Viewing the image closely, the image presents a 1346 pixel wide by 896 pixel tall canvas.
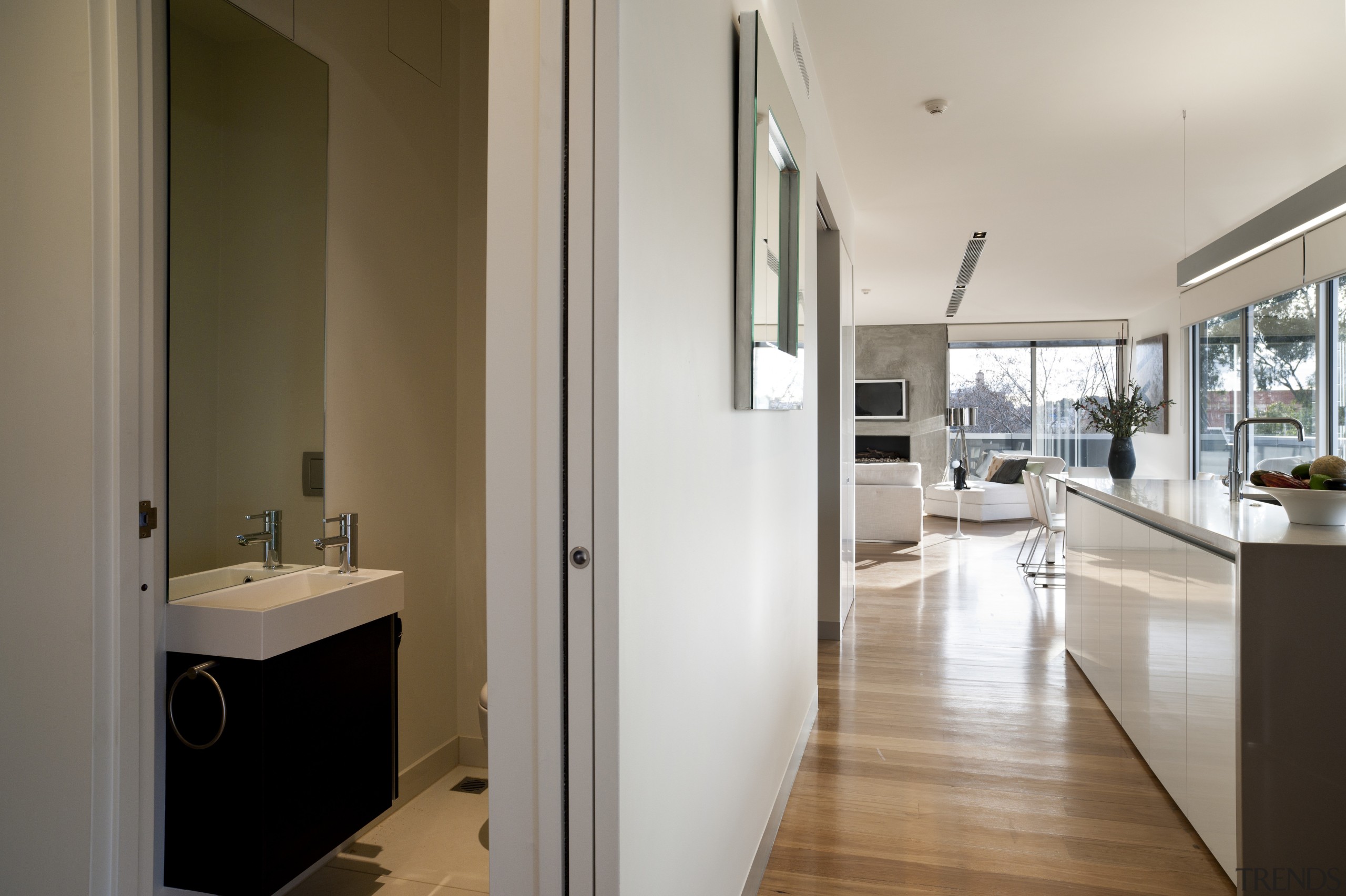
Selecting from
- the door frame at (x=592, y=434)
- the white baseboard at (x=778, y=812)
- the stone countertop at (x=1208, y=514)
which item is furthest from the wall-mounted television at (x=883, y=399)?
the door frame at (x=592, y=434)

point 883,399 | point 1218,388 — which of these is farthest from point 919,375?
point 1218,388

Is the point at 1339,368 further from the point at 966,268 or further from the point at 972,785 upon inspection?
the point at 972,785

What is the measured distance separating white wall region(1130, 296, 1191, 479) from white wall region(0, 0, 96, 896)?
924 cm

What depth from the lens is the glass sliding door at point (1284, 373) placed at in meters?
5.64

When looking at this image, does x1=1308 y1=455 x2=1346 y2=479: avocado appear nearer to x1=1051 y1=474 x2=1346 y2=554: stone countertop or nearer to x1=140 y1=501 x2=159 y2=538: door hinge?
x1=1051 y1=474 x2=1346 y2=554: stone countertop

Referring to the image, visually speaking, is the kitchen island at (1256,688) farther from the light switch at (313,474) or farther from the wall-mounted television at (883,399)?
the wall-mounted television at (883,399)

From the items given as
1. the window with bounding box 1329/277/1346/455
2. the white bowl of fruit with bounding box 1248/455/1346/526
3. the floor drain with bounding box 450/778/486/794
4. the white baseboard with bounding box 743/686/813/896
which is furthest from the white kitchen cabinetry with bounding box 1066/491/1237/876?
the window with bounding box 1329/277/1346/455

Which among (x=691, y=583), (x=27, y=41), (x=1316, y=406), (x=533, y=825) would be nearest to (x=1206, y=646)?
(x=691, y=583)

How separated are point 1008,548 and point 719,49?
688cm

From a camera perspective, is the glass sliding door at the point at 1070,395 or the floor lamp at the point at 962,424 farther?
the glass sliding door at the point at 1070,395

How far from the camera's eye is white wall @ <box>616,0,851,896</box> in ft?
3.67

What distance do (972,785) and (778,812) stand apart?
730mm

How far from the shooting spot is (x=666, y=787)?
1.26 metres

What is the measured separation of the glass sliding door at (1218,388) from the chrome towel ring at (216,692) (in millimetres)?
7586
